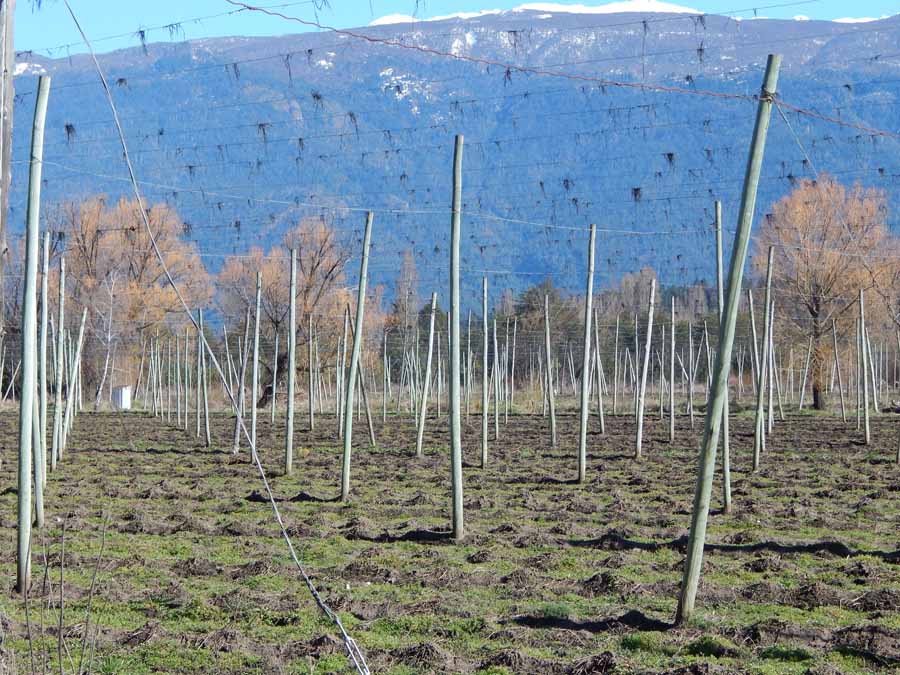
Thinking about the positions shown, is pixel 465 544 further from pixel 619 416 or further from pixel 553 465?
pixel 619 416

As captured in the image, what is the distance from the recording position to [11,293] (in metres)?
30.7

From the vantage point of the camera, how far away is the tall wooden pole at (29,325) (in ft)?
22.8

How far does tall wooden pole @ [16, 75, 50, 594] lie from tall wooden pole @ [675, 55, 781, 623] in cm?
398

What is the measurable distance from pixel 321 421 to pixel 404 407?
27.7 feet

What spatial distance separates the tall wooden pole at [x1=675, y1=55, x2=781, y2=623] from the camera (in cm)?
660

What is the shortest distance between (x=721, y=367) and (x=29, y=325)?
424cm

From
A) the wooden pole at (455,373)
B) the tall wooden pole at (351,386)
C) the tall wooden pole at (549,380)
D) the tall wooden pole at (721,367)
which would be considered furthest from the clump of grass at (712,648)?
the tall wooden pole at (549,380)

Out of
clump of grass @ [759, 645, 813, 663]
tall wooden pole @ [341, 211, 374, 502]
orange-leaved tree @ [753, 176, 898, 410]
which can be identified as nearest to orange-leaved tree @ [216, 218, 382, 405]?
orange-leaved tree @ [753, 176, 898, 410]

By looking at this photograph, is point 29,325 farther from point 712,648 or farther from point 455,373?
point 712,648

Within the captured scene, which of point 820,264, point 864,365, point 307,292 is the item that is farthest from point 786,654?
point 307,292

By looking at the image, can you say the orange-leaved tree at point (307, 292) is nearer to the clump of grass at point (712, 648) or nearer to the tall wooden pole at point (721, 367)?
the tall wooden pole at point (721, 367)

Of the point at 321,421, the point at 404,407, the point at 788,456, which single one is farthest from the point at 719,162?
the point at 788,456

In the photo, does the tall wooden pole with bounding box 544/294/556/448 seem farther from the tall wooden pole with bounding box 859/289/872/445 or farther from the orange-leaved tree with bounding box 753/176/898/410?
the orange-leaved tree with bounding box 753/176/898/410

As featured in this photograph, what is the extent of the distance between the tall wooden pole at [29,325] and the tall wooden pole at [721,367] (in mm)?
3977
